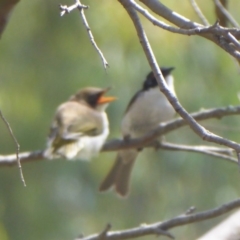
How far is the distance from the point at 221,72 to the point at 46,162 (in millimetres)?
1863

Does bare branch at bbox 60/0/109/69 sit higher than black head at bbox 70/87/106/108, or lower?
higher

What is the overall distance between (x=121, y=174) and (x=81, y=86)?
1184mm

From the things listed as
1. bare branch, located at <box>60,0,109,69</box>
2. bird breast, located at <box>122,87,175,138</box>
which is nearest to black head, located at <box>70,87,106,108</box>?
bird breast, located at <box>122,87,175,138</box>

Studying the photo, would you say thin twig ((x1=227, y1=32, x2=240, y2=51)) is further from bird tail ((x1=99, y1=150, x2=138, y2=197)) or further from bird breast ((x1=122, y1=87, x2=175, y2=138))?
bird tail ((x1=99, y1=150, x2=138, y2=197))

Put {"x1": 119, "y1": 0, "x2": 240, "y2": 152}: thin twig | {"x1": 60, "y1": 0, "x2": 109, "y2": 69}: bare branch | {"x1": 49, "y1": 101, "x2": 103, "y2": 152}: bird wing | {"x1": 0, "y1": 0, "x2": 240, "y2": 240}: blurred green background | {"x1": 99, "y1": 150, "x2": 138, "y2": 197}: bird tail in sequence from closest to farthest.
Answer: {"x1": 119, "y1": 0, "x2": 240, "y2": 152}: thin twig < {"x1": 60, "y1": 0, "x2": 109, "y2": 69}: bare branch < {"x1": 49, "y1": 101, "x2": 103, "y2": 152}: bird wing < {"x1": 99, "y1": 150, "x2": 138, "y2": 197}: bird tail < {"x1": 0, "y1": 0, "x2": 240, "y2": 240}: blurred green background

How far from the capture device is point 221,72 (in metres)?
6.82

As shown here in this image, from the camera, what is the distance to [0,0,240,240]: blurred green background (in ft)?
21.8

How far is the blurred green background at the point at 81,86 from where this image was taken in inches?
261

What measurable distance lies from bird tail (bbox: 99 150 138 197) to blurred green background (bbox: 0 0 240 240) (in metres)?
0.81

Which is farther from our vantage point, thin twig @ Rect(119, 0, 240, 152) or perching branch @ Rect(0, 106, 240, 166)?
perching branch @ Rect(0, 106, 240, 166)

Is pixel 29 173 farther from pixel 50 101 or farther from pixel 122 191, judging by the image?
pixel 122 191

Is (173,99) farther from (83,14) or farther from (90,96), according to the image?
(90,96)

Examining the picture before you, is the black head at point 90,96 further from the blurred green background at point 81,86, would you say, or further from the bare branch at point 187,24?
the bare branch at point 187,24

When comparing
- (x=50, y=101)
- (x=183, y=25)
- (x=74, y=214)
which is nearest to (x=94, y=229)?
(x=74, y=214)
